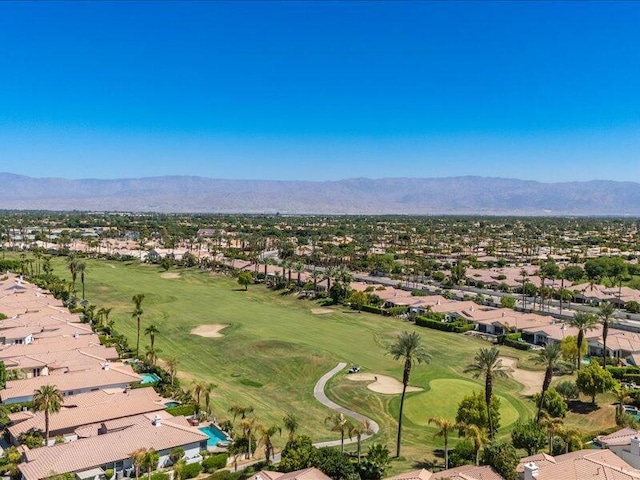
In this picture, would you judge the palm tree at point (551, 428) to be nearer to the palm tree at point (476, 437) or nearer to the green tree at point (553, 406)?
the palm tree at point (476, 437)

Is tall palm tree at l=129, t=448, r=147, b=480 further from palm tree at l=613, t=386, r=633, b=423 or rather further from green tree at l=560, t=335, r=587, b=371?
green tree at l=560, t=335, r=587, b=371

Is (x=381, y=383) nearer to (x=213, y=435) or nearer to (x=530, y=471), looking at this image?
(x=213, y=435)

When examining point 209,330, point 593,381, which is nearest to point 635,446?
point 593,381

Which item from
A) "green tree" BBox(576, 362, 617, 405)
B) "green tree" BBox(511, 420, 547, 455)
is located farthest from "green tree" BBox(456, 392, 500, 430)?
"green tree" BBox(576, 362, 617, 405)

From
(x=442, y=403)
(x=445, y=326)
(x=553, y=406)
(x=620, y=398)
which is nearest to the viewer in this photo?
(x=553, y=406)

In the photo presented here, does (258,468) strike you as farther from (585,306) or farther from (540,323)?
(585,306)

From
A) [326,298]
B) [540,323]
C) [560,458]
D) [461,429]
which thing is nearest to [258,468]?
[461,429]
